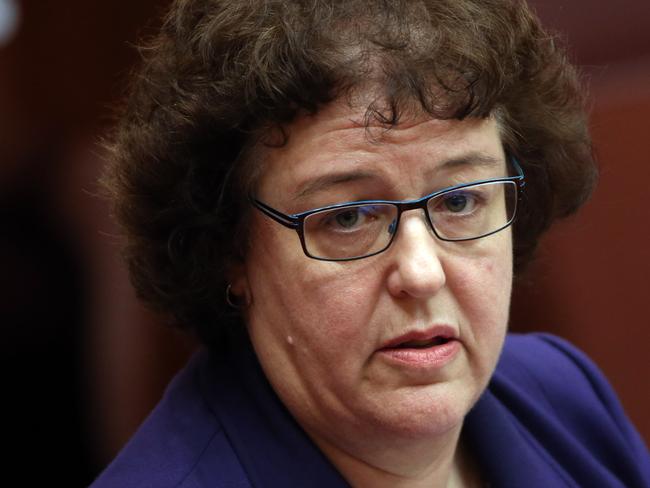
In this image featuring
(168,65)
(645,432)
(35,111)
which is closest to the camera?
(168,65)

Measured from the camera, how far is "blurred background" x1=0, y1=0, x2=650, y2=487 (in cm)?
305

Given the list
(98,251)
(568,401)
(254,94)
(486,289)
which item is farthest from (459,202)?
(98,251)

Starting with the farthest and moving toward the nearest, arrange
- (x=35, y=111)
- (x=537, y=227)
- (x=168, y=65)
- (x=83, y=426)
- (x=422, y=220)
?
(x=35, y=111) → (x=83, y=426) → (x=537, y=227) → (x=168, y=65) → (x=422, y=220)

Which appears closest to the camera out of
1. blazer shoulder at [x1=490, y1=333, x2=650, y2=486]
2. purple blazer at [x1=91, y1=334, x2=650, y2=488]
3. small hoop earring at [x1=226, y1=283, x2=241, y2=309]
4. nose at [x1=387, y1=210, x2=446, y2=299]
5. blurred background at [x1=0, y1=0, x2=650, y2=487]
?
nose at [x1=387, y1=210, x2=446, y2=299]

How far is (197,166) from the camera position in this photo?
161cm

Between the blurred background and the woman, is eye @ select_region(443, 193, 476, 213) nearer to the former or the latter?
the woman

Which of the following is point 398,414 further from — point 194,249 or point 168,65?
point 168,65

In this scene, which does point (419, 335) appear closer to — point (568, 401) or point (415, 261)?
point (415, 261)

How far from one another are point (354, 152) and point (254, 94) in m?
0.17

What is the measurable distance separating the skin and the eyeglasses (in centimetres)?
1

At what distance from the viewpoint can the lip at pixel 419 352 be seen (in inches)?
59.9

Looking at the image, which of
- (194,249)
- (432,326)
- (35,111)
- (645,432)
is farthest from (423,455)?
(35,111)

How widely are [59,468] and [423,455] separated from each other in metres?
2.56

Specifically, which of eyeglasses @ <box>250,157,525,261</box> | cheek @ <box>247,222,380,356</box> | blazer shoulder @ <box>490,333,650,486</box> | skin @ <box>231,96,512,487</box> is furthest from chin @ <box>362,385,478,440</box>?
blazer shoulder @ <box>490,333,650,486</box>
